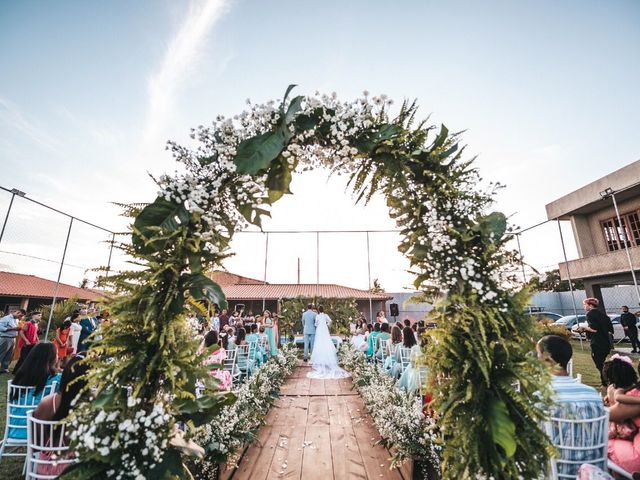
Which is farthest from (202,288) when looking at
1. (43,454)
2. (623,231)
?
(623,231)

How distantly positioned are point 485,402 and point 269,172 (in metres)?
2.08

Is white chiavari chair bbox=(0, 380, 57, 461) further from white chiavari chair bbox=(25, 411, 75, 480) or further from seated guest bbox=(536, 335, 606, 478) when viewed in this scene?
seated guest bbox=(536, 335, 606, 478)

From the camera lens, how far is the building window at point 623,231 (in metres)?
11.4

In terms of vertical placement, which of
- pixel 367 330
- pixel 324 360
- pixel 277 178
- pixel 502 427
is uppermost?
pixel 277 178

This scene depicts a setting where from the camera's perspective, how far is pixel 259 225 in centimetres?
A: 238

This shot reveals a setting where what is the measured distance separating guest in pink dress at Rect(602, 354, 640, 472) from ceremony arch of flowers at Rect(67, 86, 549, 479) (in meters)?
0.95

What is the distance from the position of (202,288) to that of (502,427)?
74.8 inches

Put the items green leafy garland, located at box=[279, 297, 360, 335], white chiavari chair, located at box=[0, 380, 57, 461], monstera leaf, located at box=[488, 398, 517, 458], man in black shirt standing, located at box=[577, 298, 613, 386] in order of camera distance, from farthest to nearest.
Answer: green leafy garland, located at box=[279, 297, 360, 335]
man in black shirt standing, located at box=[577, 298, 613, 386]
white chiavari chair, located at box=[0, 380, 57, 461]
monstera leaf, located at box=[488, 398, 517, 458]

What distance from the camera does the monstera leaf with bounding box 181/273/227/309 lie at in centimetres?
198

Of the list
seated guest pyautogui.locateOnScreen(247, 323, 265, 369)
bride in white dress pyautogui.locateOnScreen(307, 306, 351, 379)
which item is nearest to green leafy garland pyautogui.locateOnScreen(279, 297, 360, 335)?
bride in white dress pyautogui.locateOnScreen(307, 306, 351, 379)

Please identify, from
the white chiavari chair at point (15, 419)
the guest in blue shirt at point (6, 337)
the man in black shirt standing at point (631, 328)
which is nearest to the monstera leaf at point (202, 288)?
the white chiavari chair at point (15, 419)

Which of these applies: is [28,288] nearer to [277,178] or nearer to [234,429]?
[234,429]

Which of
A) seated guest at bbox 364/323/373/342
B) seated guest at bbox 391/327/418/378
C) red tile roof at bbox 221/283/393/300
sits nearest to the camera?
seated guest at bbox 391/327/418/378

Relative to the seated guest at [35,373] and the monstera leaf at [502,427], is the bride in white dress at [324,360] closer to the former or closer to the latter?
the seated guest at [35,373]
